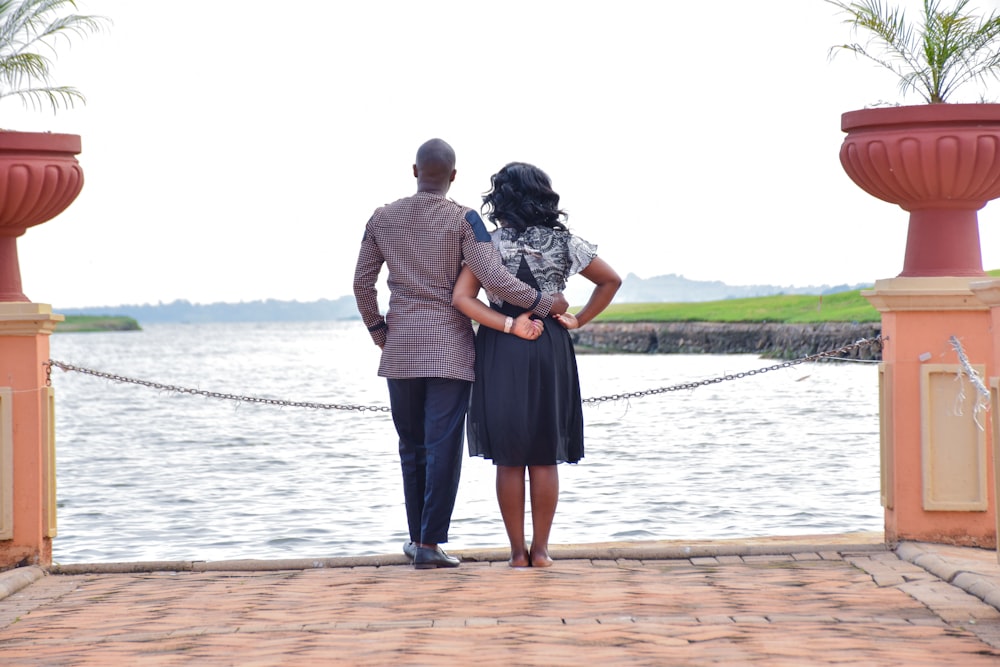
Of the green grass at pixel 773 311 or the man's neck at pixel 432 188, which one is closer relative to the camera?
the man's neck at pixel 432 188

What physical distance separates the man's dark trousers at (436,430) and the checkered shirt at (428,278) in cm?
10

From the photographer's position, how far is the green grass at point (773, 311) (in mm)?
54969

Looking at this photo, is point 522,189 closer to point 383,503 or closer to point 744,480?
point 383,503

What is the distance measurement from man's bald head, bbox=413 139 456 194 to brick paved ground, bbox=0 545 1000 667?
→ 5.42ft

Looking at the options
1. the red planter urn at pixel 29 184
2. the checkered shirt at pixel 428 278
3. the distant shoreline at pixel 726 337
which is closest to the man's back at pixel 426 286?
the checkered shirt at pixel 428 278

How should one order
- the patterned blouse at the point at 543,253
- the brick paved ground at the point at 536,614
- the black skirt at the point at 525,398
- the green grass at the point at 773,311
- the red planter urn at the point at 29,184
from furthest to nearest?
the green grass at the point at 773,311 < the red planter urn at the point at 29,184 < the patterned blouse at the point at 543,253 < the black skirt at the point at 525,398 < the brick paved ground at the point at 536,614

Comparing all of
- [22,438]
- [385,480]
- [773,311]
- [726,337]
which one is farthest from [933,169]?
[773,311]

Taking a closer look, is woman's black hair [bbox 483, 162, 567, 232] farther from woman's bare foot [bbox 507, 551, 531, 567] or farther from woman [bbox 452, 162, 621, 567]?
woman's bare foot [bbox 507, 551, 531, 567]

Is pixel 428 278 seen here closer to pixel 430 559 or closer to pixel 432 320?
pixel 432 320

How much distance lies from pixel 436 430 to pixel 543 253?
0.88 metres

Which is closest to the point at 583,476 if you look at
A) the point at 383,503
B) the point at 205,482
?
the point at 383,503

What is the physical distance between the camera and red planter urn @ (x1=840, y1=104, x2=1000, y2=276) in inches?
205

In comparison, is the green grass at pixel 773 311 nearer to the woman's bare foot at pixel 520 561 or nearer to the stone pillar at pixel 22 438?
the woman's bare foot at pixel 520 561

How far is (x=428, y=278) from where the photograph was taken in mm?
5160
